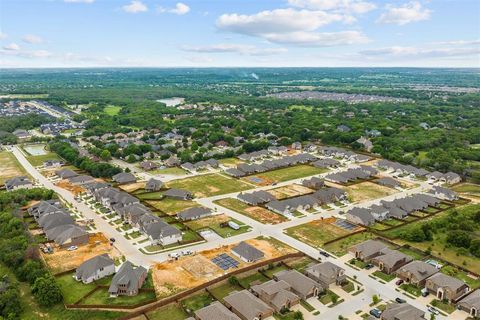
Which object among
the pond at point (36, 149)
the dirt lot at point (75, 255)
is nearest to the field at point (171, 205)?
the dirt lot at point (75, 255)

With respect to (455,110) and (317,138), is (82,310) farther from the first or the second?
(455,110)

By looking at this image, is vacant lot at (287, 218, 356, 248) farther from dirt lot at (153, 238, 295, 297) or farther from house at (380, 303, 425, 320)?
house at (380, 303, 425, 320)

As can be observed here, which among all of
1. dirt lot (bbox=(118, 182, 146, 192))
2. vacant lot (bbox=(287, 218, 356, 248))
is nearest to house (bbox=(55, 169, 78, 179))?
dirt lot (bbox=(118, 182, 146, 192))

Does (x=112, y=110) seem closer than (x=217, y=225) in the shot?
No

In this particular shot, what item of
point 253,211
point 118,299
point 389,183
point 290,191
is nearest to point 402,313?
point 118,299

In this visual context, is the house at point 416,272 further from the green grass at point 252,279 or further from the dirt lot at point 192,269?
the green grass at point 252,279

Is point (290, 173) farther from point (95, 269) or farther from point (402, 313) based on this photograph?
point (402, 313)

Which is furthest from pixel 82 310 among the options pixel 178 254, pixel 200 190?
pixel 200 190

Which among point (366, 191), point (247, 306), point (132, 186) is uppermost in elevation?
point (247, 306)
